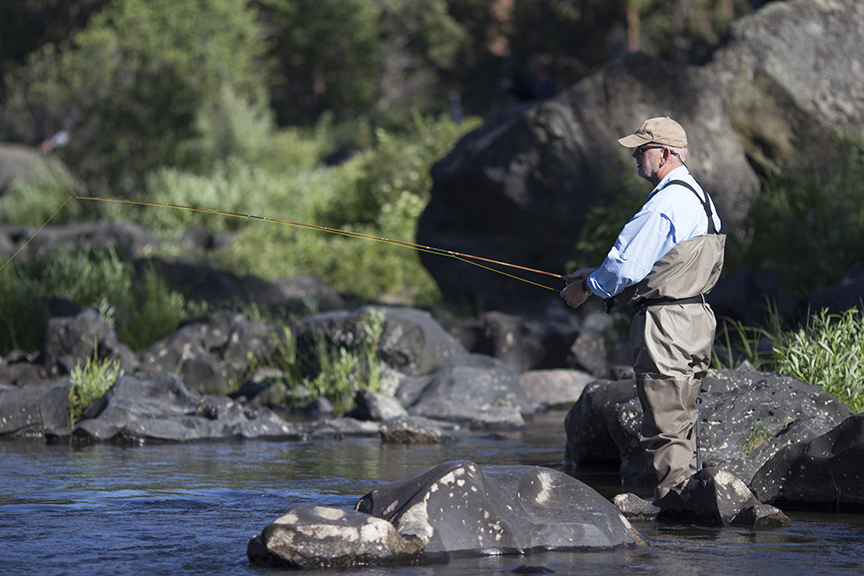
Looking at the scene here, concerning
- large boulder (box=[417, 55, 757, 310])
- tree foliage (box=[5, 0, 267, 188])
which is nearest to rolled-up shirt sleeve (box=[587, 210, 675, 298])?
large boulder (box=[417, 55, 757, 310])

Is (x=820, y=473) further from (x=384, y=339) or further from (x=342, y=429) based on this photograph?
(x=384, y=339)

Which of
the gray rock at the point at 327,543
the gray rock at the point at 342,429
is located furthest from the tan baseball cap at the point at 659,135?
the gray rock at the point at 342,429

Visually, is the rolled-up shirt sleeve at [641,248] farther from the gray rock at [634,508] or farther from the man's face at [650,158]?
the gray rock at [634,508]

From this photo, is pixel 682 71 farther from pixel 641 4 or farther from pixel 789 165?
pixel 641 4

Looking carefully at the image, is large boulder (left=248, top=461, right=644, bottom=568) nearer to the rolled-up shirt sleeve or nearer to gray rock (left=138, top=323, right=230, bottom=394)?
the rolled-up shirt sleeve

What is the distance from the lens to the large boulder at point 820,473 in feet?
15.3

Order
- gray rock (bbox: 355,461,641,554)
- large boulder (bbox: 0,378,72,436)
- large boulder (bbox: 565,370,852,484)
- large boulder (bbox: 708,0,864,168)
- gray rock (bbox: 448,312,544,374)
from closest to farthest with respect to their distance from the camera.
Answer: gray rock (bbox: 355,461,641,554) → large boulder (bbox: 565,370,852,484) → large boulder (bbox: 0,378,72,436) → gray rock (bbox: 448,312,544,374) → large boulder (bbox: 708,0,864,168)

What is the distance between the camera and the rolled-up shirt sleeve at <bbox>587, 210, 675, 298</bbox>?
4539 millimetres

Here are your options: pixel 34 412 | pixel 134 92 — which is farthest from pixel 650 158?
pixel 134 92

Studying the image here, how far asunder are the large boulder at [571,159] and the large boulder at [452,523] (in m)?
8.13

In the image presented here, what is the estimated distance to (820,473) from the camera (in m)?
4.79

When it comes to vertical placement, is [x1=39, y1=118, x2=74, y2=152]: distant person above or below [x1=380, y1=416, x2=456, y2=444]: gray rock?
above

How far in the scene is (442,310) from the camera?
13.4 meters

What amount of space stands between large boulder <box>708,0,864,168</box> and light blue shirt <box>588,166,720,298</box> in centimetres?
829
